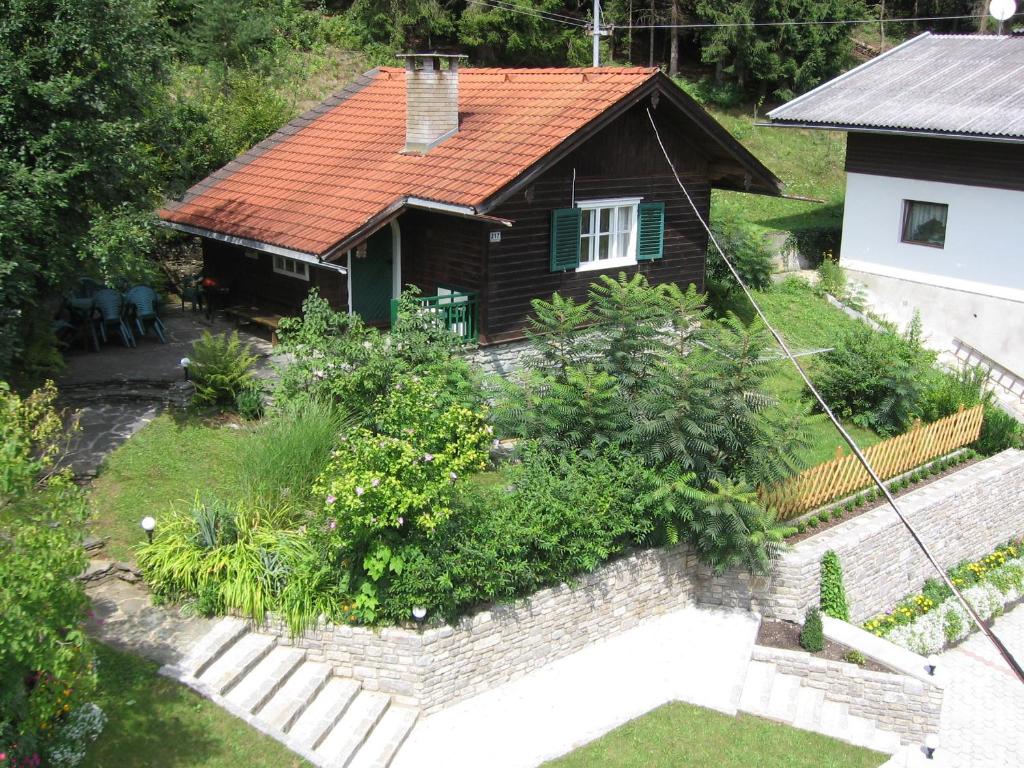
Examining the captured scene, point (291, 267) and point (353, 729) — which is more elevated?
point (291, 267)

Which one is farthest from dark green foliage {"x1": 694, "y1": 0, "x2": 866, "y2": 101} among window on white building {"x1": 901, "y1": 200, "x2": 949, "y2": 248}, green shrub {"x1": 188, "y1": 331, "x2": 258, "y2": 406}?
green shrub {"x1": 188, "y1": 331, "x2": 258, "y2": 406}

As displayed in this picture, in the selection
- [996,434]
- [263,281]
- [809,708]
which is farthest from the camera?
[263,281]

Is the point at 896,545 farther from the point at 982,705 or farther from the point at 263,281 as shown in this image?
the point at 263,281

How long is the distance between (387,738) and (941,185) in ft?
56.2

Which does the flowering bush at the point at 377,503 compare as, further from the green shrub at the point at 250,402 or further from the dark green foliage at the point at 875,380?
the dark green foliage at the point at 875,380

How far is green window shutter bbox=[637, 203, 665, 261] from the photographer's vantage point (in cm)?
1734

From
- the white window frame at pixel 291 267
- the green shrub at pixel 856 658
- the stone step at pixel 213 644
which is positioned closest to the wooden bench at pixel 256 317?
the white window frame at pixel 291 267

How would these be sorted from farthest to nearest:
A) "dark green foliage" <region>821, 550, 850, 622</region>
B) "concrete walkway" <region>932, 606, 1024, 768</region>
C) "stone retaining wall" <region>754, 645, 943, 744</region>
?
1. "dark green foliage" <region>821, 550, 850, 622</region>
2. "concrete walkway" <region>932, 606, 1024, 768</region>
3. "stone retaining wall" <region>754, 645, 943, 744</region>

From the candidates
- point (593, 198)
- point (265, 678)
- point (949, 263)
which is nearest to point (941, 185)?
point (949, 263)

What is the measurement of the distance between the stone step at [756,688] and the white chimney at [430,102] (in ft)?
31.8

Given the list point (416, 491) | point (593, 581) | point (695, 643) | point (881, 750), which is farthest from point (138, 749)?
point (881, 750)

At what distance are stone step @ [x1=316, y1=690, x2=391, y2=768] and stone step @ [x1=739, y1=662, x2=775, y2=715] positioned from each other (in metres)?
4.16

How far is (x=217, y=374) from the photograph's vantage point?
13.9 meters

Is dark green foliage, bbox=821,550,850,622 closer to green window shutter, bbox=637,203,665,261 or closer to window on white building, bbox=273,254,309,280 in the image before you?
green window shutter, bbox=637,203,665,261
